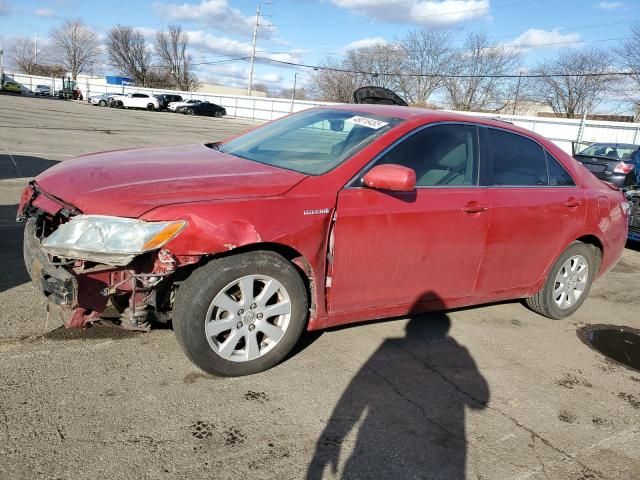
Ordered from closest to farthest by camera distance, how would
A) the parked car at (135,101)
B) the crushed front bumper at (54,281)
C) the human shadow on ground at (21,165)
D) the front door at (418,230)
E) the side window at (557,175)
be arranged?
the crushed front bumper at (54,281) → the front door at (418,230) → the side window at (557,175) → the human shadow on ground at (21,165) → the parked car at (135,101)

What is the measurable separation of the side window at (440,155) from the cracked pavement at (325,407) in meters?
1.25

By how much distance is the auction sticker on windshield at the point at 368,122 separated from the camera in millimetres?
3764

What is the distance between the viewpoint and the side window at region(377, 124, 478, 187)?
3666 millimetres

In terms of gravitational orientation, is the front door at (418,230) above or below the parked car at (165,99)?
below

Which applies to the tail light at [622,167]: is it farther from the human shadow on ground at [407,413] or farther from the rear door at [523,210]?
the human shadow on ground at [407,413]

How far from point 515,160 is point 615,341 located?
6.06 ft

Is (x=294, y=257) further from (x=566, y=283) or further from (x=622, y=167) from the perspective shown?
(x=622, y=167)

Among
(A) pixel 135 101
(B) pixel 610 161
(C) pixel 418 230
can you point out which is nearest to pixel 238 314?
(C) pixel 418 230

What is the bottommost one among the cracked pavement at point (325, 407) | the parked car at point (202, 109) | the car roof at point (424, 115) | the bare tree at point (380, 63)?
the cracked pavement at point (325, 407)

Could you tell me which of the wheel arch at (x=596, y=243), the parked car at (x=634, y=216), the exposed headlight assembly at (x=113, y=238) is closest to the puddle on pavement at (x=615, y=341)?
the wheel arch at (x=596, y=243)

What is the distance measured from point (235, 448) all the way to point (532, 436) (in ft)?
5.46

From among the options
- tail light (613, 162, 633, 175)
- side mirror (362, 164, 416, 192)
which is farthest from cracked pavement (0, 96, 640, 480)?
tail light (613, 162, 633, 175)

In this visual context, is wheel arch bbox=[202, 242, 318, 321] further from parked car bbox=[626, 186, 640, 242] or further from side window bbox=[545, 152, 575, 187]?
parked car bbox=[626, 186, 640, 242]

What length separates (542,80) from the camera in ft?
194
